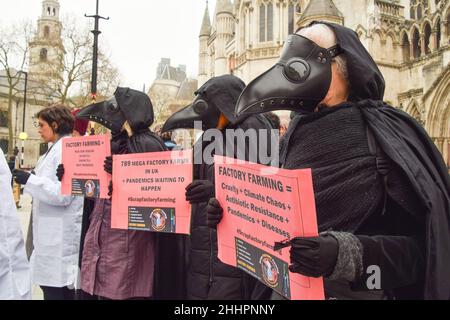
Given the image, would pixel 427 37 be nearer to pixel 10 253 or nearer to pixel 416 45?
pixel 416 45

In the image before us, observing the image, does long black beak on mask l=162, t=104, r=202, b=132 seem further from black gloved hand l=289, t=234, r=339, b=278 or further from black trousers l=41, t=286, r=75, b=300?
black trousers l=41, t=286, r=75, b=300

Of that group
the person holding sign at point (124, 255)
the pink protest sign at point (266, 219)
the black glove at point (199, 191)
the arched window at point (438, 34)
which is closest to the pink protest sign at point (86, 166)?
the person holding sign at point (124, 255)

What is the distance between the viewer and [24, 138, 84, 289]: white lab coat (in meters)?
4.01

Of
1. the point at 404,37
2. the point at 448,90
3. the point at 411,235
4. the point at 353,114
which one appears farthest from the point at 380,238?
the point at 404,37

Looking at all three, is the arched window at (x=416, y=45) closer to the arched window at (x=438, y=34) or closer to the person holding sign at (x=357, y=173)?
→ the arched window at (x=438, y=34)

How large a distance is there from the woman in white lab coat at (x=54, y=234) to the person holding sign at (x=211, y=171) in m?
1.54

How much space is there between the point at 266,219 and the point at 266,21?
1442 inches

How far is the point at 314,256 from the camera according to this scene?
1412 millimetres

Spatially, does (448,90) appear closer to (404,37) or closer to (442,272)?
(404,37)

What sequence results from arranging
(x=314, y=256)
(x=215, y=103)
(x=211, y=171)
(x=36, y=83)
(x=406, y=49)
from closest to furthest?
(x=314, y=256) < (x=211, y=171) < (x=215, y=103) < (x=406, y=49) < (x=36, y=83)

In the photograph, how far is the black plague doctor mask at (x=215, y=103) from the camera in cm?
320

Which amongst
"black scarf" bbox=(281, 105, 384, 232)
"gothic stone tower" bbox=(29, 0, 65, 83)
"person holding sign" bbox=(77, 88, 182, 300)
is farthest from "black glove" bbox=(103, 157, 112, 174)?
"gothic stone tower" bbox=(29, 0, 65, 83)

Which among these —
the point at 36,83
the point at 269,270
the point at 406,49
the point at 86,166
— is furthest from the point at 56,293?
the point at 36,83
